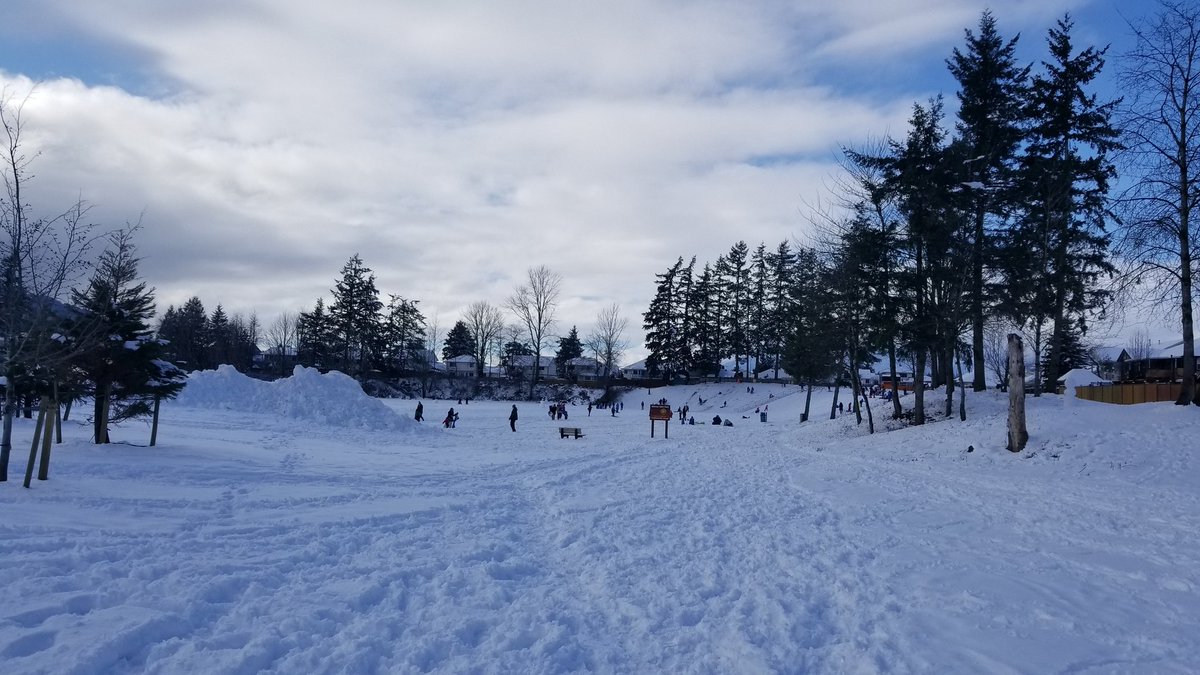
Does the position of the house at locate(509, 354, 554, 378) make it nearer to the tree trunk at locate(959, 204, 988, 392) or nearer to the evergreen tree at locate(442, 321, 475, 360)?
the evergreen tree at locate(442, 321, 475, 360)

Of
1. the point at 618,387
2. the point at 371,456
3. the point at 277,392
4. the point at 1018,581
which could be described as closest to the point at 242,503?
the point at 371,456

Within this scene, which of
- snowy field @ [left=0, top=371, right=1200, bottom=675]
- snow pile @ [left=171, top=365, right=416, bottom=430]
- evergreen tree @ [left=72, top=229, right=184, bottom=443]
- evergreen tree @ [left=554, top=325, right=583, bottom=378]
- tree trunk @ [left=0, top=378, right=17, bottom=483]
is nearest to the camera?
snowy field @ [left=0, top=371, right=1200, bottom=675]

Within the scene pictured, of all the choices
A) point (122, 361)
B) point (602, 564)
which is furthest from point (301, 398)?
point (602, 564)

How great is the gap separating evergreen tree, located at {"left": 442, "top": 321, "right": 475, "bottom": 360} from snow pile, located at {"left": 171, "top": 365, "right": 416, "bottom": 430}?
64274 mm

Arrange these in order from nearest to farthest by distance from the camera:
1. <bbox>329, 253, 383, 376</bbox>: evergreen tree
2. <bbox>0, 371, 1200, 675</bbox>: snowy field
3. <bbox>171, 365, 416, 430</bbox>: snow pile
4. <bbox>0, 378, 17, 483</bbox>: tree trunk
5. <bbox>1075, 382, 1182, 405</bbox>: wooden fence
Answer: <bbox>0, 371, 1200, 675</bbox>: snowy field
<bbox>0, 378, 17, 483</bbox>: tree trunk
<bbox>1075, 382, 1182, 405</bbox>: wooden fence
<bbox>171, 365, 416, 430</bbox>: snow pile
<bbox>329, 253, 383, 376</bbox>: evergreen tree

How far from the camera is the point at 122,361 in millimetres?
14844

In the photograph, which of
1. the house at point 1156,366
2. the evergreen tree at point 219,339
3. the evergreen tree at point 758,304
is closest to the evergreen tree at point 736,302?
the evergreen tree at point 758,304

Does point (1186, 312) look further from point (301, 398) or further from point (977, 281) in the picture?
point (301, 398)

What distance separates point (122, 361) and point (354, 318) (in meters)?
51.3

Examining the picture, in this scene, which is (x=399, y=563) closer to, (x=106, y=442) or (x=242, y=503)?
(x=242, y=503)

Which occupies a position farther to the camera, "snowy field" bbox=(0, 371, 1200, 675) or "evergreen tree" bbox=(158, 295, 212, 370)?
"evergreen tree" bbox=(158, 295, 212, 370)

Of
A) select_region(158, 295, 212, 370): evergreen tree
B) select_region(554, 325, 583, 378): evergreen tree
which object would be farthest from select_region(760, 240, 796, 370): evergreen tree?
select_region(158, 295, 212, 370): evergreen tree

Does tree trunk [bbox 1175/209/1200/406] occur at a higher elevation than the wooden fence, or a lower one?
higher

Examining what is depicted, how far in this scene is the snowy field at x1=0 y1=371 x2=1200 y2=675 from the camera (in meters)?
4.73
